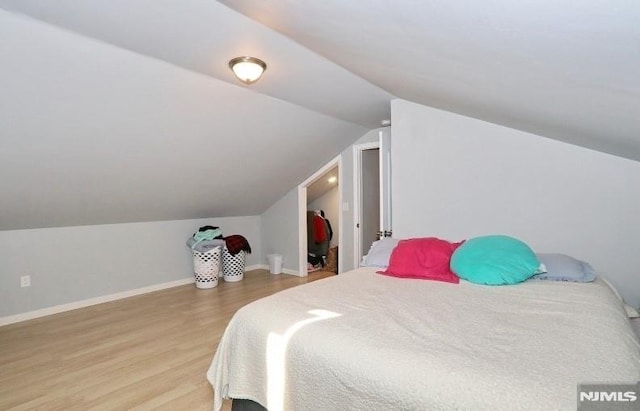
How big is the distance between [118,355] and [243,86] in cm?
242

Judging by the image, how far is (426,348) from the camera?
1.26 m

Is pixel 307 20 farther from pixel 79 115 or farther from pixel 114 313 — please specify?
pixel 114 313

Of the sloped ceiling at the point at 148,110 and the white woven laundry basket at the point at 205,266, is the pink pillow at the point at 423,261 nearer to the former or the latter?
the sloped ceiling at the point at 148,110

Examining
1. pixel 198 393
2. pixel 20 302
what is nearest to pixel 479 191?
pixel 198 393

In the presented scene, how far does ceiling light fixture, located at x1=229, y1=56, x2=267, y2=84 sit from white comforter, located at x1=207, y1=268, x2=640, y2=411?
150 centimetres

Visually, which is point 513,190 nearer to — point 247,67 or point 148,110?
point 247,67

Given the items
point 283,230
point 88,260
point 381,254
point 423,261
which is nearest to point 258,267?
point 283,230

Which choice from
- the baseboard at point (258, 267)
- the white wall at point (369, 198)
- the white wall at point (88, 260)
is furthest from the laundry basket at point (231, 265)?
the white wall at point (369, 198)

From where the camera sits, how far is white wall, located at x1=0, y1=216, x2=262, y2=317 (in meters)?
3.46

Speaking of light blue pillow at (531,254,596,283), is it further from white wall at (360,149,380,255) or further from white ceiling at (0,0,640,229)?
white wall at (360,149,380,255)

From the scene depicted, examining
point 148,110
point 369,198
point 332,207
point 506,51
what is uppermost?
point 148,110

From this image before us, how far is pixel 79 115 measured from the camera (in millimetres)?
2537

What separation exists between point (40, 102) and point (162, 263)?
2.73 metres

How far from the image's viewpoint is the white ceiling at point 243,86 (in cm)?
112
